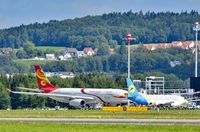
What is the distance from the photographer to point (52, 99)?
194 m

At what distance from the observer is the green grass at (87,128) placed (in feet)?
277

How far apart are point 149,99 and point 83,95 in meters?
11.7

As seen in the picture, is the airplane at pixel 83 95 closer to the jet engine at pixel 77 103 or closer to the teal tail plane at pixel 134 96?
the jet engine at pixel 77 103

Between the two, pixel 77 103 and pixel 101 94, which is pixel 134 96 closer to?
pixel 101 94

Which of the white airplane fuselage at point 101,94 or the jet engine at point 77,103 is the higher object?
the white airplane fuselage at point 101,94

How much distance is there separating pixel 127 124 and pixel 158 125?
345cm

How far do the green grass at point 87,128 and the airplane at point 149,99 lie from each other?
8086cm

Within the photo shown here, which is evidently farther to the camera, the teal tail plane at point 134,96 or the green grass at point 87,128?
the teal tail plane at point 134,96

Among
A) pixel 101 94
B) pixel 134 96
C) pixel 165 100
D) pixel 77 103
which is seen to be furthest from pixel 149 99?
pixel 77 103

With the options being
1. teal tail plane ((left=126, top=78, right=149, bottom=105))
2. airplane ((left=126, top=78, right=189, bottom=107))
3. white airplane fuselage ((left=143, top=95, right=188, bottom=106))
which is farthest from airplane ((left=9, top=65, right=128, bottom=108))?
white airplane fuselage ((left=143, top=95, right=188, bottom=106))

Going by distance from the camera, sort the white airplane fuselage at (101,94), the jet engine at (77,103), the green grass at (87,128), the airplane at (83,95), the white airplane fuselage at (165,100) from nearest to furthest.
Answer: the green grass at (87,128), the white airplane fuselage at (101,94), the airplane at (83,95), the jet engine at (77,103), the white airplane fuselage at (165,100)

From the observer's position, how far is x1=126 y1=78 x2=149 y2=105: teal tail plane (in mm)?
173413

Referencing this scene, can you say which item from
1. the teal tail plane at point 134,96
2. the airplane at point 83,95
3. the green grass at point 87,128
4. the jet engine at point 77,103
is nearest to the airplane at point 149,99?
the teal tail plane at point 134,96

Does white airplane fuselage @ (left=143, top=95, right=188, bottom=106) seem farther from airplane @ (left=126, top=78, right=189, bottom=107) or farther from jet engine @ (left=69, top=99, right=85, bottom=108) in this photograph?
jet engine @ (left=69, top=99, right=85, bottom=108)
